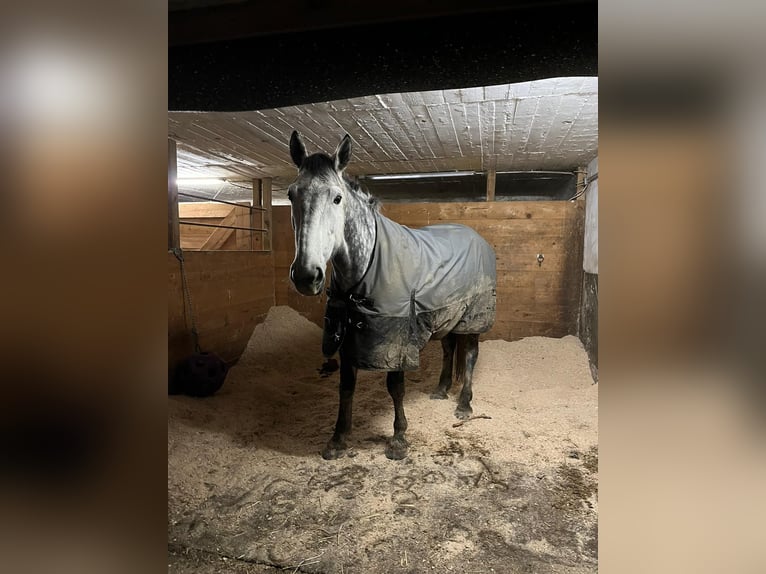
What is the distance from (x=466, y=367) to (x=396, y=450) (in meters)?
0.91

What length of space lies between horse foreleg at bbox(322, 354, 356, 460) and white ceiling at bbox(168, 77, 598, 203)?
56.9 inches

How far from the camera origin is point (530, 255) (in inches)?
141

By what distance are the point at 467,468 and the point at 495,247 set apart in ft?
7.59

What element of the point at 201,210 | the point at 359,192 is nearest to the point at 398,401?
the point at 359,192

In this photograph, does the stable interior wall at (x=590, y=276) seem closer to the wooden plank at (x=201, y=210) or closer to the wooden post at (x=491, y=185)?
the wooden post at (x=491, y=185)

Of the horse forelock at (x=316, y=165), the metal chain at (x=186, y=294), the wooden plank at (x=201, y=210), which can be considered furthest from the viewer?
the wooden plank at (x=201, y=210)

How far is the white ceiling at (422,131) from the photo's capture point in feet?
7.07

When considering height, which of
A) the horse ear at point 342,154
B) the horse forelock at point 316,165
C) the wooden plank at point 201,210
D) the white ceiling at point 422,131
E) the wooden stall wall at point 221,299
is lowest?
the wooden stall wall at point 221,299

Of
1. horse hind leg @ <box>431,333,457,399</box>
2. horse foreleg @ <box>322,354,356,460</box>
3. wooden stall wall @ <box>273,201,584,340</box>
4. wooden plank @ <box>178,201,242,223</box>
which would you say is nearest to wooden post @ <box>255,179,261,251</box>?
wooden plank @ <box>178,201,242,223</box>

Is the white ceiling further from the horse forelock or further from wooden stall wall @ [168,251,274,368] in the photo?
wooden stall wall @ [168,251,274,368]

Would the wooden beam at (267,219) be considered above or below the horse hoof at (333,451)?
above

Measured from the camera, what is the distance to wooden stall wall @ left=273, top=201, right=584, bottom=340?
11.5 feet

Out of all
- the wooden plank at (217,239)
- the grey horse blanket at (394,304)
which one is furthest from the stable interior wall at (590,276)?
the wooden plank at (217,239)

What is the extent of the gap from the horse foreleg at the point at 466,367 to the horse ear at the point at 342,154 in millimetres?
1520
